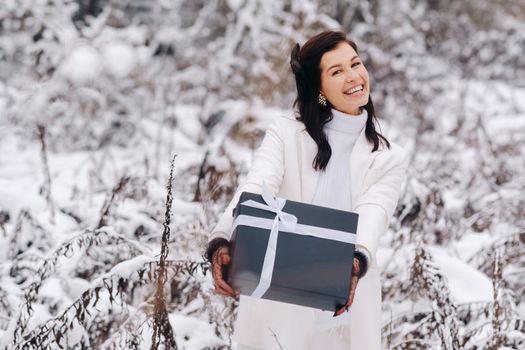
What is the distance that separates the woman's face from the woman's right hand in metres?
0.61

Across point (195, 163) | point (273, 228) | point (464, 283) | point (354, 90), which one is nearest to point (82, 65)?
point (195, 163)

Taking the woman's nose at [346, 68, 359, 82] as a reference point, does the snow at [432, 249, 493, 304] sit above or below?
below

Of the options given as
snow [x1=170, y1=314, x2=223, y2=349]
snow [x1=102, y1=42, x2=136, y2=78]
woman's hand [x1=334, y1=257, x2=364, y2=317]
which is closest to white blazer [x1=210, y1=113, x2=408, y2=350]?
woman's hand [x1=334, y1=257, x2=364, y2=317]

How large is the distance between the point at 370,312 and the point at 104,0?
811 centimetres

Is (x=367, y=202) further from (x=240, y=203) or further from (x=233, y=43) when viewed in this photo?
(x=233, y=43)

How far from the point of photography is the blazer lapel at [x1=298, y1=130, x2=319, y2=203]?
2041 millimetres

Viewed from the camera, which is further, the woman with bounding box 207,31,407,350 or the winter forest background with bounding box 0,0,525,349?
the winter forest background with bounding box 0,0,525,349

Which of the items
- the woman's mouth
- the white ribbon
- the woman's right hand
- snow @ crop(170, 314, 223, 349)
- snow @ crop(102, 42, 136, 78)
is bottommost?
snow @ crop(170, 314, 223, 349)

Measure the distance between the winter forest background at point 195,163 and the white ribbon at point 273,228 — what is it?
0.31 meters

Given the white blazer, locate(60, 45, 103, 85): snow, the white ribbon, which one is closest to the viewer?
the white ribbon

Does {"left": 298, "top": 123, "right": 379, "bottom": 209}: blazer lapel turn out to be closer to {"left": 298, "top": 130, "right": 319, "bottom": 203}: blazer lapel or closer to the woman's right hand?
{"left": 298, "top": 130, "right": 319, "bottom": 203}: blazer lapel

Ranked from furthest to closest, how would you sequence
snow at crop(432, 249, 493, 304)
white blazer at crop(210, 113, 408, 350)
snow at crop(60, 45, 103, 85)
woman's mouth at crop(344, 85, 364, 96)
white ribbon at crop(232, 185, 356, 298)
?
1. snow at crop(60, 45, 103, 85)
2. snow at crop(432, 249, 493, 304)
3. woman's mouth at crop(344, 85, 364, 96)
4. white blazer at crop(210, 113, 408, 350)
5. white ribbon at crop(232, 185, 356, 298)

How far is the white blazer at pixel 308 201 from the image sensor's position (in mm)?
1964

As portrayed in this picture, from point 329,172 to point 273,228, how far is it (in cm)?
42
